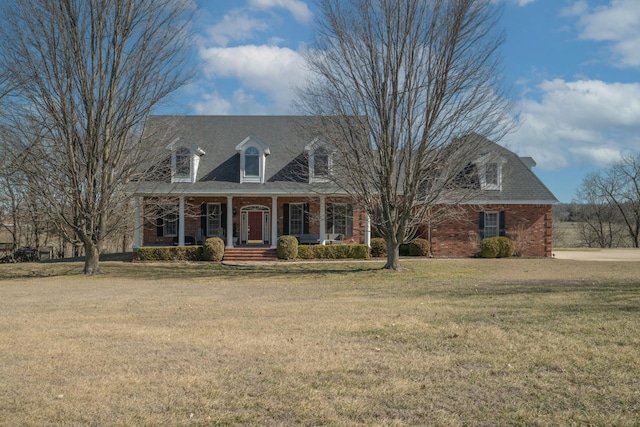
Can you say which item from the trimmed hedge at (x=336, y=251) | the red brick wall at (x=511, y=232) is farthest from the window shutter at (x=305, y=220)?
the red brick wall at (x=511, y=232)

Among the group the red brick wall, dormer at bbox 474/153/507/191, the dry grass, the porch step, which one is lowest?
the dry grass

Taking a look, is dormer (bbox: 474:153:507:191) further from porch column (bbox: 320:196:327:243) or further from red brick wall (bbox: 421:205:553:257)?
porch column (bbox: 320:196:327:243)

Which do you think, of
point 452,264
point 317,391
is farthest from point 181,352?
point 452,264

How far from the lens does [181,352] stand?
6855 mm

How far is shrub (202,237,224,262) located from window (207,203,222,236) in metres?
2.69

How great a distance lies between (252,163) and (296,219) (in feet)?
12.4

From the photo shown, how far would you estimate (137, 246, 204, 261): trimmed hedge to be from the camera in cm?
2508

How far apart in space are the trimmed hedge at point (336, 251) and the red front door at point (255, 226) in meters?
3.73

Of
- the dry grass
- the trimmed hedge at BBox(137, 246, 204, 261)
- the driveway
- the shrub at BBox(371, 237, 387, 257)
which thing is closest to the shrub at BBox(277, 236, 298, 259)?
the trimmed hedge at BBox(137, 246, 204, 261)

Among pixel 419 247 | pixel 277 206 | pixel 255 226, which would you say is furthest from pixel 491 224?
pixel 255 226

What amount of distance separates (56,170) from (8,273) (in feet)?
18.0

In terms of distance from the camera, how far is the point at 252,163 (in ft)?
86.9

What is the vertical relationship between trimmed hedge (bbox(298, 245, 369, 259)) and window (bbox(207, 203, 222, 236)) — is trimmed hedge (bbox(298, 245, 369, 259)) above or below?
below

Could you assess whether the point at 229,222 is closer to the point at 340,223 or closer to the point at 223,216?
the point at 223,216
